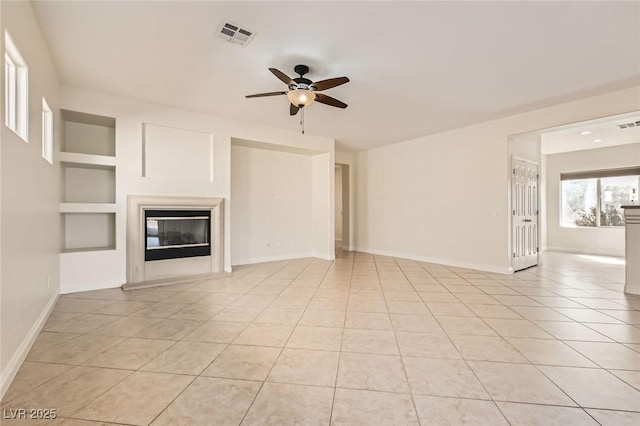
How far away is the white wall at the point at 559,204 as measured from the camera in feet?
23.8

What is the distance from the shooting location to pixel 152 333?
2623 millimetres

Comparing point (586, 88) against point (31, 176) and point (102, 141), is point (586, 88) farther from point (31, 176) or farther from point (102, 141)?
point (102, 141)

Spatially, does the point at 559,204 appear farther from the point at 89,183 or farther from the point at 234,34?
the point at 89,183

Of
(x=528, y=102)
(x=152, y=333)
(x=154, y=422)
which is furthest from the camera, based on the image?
(x=528, y=102)

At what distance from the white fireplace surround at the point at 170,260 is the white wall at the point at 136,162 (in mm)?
104

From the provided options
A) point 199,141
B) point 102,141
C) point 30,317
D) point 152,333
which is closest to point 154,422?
point 152,333

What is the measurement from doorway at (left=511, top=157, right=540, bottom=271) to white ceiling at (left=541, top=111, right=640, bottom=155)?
Result: 814 millimetres

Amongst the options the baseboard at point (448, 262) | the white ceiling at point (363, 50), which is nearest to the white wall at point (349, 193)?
the baseboard at point (448, 262)

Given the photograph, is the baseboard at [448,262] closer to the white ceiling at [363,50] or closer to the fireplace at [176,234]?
the white ceiling at [363,50]

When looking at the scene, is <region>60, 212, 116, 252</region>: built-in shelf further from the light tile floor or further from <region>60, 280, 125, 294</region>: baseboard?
the light tile floor

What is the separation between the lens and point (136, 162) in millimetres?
4375

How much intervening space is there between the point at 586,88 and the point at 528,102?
64cm

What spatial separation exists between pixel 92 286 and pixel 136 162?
186cm

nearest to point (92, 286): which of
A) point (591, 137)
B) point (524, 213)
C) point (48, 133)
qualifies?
point (48, 133)
